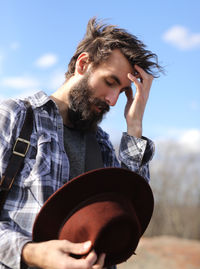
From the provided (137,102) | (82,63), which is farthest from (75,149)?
(82,63)

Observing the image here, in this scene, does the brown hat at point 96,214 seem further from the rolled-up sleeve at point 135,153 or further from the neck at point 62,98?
the neck at point 62,98

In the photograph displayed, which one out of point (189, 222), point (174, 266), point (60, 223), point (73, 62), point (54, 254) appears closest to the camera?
point (54, 254)

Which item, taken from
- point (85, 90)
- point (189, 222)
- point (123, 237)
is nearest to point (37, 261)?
point (123, 237)

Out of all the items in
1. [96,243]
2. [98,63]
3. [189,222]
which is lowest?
[189,222]

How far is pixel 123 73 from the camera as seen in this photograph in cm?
304

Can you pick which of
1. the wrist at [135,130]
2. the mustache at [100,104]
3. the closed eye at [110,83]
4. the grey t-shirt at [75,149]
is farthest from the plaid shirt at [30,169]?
the wrist at [135,130]

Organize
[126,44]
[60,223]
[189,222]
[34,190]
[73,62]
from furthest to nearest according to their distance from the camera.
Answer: [189,222] → [73,62] → [126,44] → [34,190] → [60,223]

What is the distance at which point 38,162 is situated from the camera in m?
2.30

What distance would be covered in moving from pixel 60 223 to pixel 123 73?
5.03ft

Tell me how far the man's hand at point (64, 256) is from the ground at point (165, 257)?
1168cm

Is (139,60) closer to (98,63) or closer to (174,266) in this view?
(98,63)

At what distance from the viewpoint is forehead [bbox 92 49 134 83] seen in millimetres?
3008

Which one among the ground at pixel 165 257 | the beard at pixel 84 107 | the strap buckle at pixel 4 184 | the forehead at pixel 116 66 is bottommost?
the ground at pixel 165 257

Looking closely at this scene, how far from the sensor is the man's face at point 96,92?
288 centimetres
